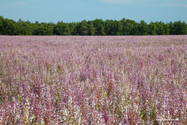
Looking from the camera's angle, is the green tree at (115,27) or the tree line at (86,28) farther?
the green tree at (115,27)

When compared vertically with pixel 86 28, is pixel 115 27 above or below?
above

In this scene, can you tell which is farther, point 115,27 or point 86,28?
point 115,27

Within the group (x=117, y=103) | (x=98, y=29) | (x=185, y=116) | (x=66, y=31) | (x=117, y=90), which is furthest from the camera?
(x=98, y=29)

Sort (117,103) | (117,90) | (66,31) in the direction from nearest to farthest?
(117,103) → (117,90) → (66,31)

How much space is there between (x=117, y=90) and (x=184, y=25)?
7571 cm

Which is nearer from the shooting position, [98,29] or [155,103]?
[155,103]

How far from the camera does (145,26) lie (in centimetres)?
6625

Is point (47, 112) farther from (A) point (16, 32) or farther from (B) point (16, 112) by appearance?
(A) point (16, 32)

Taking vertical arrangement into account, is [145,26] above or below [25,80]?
above

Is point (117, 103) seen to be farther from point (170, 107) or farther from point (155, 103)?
point (170, 107)

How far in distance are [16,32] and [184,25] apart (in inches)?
2652

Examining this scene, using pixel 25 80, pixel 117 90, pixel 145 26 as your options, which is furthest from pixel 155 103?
pixel 145 26

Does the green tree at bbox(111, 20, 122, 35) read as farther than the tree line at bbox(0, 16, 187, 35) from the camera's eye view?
Yes

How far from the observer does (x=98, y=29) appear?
7550 cm
